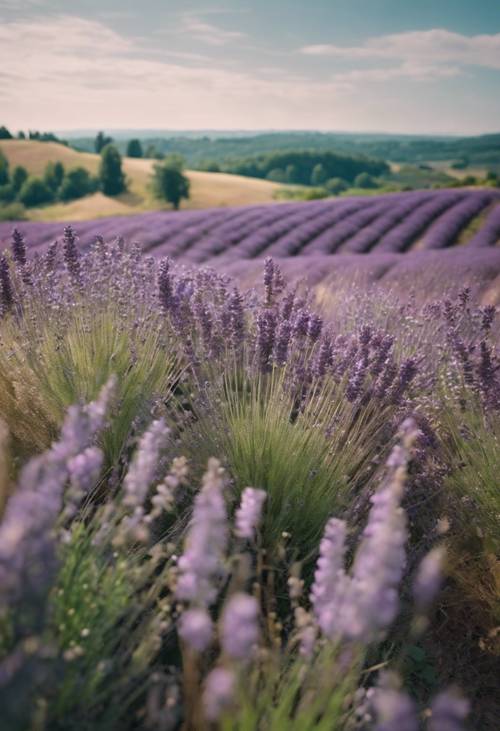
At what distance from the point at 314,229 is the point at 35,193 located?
45724 mm

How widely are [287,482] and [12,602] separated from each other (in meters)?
1.36

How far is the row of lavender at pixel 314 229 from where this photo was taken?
13352 millimetres

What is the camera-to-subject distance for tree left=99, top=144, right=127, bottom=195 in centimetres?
5597

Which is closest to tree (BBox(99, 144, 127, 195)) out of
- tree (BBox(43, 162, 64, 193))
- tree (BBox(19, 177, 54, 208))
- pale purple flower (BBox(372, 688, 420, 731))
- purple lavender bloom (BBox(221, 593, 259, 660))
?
tree (BBox(43, 162, 64, 193))

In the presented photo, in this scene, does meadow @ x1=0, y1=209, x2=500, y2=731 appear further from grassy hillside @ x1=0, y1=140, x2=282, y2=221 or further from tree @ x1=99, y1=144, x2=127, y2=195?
tree @ x1=99, y1=144, x2=127, y2=195

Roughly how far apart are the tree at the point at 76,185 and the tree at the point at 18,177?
4.78m

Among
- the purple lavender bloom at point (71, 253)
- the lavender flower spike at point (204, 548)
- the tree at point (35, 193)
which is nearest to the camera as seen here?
the lavender flower spike at point (204, 548)

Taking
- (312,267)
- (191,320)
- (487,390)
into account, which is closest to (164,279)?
(191,320)

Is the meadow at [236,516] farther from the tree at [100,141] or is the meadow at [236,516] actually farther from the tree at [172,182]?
the tree at [100,141]

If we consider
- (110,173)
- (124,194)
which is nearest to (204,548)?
(124,194)

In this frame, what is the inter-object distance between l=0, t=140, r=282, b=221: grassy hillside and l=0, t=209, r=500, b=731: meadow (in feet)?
135

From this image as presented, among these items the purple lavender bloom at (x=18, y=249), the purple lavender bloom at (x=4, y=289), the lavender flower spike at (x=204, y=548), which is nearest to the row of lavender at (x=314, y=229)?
the purple lavender bloom at (x=18, y=249)

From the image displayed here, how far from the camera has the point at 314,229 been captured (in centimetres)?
1524

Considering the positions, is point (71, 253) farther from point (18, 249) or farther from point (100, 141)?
point (100, 141)
